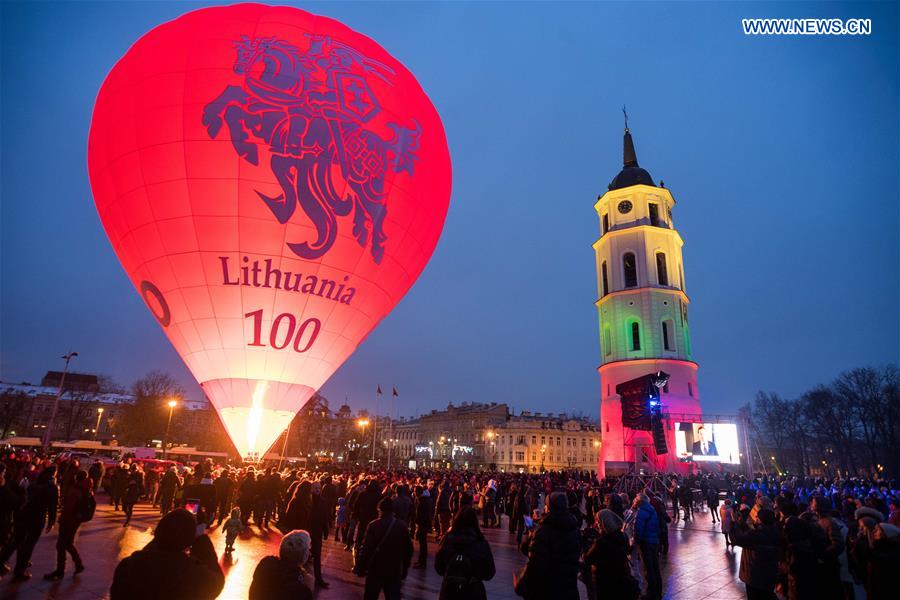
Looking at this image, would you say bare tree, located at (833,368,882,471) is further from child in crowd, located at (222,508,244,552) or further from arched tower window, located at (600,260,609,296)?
child in crowd, located at (222,508,244,552)

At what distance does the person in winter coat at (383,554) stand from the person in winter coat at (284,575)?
2.16 meters

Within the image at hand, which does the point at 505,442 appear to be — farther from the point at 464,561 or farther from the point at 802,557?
the point at 464,561

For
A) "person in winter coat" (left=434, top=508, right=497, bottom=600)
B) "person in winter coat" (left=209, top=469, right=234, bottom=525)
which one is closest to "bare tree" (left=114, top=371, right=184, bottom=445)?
"person in winter coat" (left=209, top=469, right=234, bottom=525)

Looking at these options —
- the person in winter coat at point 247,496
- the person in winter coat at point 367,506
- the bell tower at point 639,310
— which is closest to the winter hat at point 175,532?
the person in winter coat at point 367,506

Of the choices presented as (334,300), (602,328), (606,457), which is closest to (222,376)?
(334,300)

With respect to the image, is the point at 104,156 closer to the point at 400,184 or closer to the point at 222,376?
the point at 222,376

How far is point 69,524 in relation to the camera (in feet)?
26.1

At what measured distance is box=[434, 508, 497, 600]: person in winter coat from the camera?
451 cm

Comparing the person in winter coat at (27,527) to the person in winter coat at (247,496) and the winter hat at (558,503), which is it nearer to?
the person in winter coat at (247,496)

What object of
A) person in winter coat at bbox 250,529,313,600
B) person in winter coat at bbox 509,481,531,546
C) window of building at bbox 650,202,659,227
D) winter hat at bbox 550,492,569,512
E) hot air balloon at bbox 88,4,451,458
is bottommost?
person in winter coat at bbox 509,481,531,546

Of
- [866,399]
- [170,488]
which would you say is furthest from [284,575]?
[866,399]

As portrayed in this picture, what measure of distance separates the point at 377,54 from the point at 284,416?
11646 mm

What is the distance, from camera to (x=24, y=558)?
7.72 metres

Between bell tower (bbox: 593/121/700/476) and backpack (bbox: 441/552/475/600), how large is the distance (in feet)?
105
